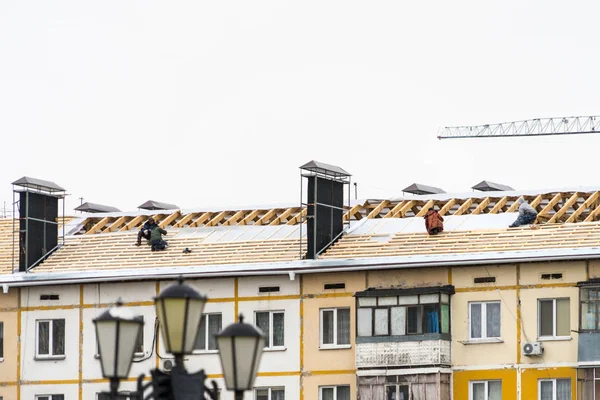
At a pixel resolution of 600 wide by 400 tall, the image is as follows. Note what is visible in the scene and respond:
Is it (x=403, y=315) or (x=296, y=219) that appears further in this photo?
(x=296, y=219)

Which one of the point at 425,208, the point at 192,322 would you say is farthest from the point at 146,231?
the point at 192,322

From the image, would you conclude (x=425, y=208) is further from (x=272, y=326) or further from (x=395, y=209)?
(x=272, y=326)

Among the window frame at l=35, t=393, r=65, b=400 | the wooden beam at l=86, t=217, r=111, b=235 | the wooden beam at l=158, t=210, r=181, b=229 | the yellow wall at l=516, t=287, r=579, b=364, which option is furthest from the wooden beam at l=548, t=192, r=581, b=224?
the wooden beam at l=86, t=217, r=111, b=235

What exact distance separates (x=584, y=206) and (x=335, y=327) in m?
9.00

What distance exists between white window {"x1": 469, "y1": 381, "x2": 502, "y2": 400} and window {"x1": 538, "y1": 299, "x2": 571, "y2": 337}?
7.02 feet

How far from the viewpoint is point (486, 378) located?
58.0 meters

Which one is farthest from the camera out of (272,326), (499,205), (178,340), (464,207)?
(464,207)

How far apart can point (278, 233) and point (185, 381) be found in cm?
4011

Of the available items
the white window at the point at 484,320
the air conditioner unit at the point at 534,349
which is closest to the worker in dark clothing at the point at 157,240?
the white window at the point at 484,320

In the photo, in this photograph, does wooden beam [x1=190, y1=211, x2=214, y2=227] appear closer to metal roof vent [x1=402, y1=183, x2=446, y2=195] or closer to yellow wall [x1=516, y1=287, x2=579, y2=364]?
metal roof vent [x1=402, y1=183, x2=446, y2=195]

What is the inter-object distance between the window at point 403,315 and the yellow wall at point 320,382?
1.70m

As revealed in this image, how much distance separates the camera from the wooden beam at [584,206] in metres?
60.1

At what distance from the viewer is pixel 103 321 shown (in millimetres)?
24438

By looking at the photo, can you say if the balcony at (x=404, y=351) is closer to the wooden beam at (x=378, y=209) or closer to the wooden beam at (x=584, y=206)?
the wooden beam at (x=584, y=206)
